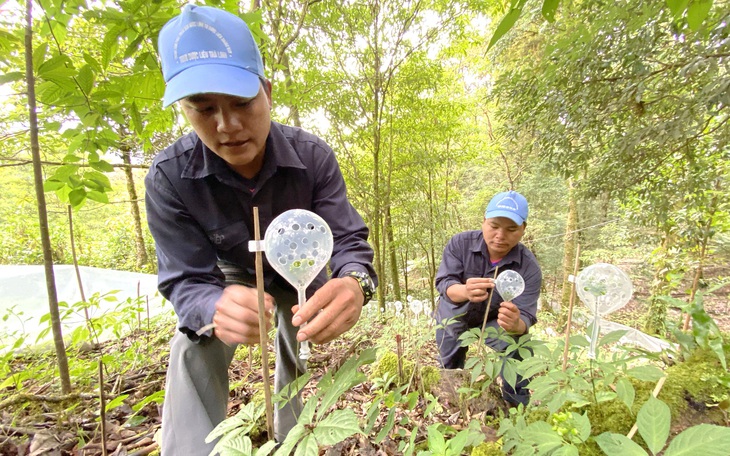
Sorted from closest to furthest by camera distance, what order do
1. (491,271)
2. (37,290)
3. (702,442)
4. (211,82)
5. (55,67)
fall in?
1. (702,442)
2. (211,82)
3. (55,67)
4. (491,271)
5. (37,290)

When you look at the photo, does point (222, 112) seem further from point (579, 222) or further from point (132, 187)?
point (579, 222)

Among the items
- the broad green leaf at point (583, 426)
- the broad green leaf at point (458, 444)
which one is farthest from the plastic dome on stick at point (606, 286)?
the broad green leaf at point (458, 444)

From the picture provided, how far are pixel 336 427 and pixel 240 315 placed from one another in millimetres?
442

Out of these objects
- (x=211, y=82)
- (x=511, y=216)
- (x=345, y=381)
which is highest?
(x=211, y=82)

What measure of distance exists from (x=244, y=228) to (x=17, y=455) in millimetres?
1539

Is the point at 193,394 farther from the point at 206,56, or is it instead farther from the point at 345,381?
the point at 206,56

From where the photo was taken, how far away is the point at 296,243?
0.96m

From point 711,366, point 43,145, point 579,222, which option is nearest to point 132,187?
point 43,145

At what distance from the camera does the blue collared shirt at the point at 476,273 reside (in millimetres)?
2729

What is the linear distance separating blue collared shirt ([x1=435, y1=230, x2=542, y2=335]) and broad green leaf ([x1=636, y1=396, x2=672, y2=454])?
200 centimetres

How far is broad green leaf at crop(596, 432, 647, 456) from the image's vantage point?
65cm

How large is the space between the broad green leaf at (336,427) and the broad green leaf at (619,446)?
55 cm

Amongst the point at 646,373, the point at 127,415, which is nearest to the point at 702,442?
the point at 646,373

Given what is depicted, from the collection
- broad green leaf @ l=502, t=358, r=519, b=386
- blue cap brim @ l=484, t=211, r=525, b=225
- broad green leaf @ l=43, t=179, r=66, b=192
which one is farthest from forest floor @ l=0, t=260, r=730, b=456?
blue cap brim @ l=484, t=211, r=525, b=225
